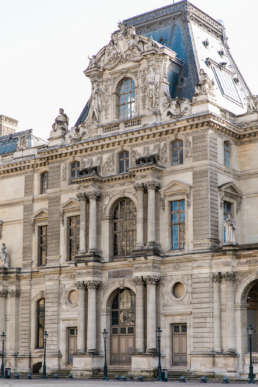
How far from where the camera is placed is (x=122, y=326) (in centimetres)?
5884

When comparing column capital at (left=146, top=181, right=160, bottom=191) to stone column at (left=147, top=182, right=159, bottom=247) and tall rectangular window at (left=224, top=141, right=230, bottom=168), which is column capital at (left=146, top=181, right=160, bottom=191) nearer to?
stone column at (left=147, top=182, right=159, bottom=247)

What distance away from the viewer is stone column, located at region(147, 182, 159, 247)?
56.4 metres

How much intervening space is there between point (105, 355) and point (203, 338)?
7.83 m

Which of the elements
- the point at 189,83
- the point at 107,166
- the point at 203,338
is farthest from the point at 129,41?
the point at 203,338

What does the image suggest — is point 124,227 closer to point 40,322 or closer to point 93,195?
point 93,195

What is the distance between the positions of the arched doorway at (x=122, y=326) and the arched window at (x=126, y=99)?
525 inches

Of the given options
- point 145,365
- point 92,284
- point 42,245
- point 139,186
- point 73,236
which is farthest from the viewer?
point 42,245

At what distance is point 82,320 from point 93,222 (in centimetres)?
721

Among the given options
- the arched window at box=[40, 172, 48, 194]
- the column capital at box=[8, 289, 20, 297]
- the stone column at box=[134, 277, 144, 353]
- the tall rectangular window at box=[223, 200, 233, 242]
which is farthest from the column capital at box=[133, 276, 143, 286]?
the arched window at box=[40, 172, 48, 194]

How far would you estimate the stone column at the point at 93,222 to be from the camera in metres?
59.4

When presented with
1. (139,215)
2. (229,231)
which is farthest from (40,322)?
(229,231)

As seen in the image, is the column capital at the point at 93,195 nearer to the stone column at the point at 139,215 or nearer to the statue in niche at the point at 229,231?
the stone column at the point at 139,215

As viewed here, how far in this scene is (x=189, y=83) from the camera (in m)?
60.8

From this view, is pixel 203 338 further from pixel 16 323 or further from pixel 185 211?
pixel 16 323
